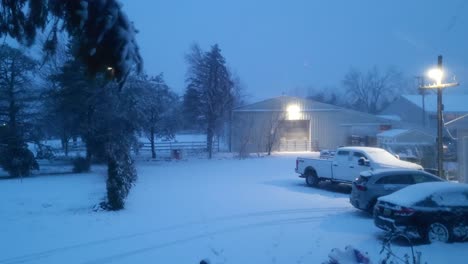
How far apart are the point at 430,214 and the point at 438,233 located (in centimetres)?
46

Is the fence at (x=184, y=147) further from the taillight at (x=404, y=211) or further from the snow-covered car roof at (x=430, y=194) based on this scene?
the taillight at (x=404, y=211)

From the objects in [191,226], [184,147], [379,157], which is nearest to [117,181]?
[191,226]

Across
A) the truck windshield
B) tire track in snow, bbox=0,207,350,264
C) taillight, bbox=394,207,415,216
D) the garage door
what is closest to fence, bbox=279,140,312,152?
the garage door

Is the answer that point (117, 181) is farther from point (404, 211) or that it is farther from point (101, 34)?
point (101, 34)

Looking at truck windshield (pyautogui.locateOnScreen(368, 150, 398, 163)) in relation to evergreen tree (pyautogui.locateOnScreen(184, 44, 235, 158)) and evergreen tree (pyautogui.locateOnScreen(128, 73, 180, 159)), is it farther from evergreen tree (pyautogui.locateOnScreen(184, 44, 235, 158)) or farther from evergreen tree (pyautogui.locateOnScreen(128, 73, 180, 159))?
evergreen tree (pyautogui.locateOnScreen(184, 44, 235, 158))

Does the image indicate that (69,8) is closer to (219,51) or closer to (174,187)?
(174,187)

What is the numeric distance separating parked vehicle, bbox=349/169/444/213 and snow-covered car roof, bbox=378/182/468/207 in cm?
197

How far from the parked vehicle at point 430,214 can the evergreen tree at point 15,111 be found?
2125 centimetres

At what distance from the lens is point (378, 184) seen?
519 inches

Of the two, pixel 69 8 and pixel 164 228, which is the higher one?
pixel 69 8

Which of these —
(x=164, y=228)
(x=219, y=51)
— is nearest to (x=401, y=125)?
(x=219, y=51)

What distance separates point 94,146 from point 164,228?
17.6 m

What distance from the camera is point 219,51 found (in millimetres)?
41688

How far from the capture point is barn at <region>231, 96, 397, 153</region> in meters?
39.9
